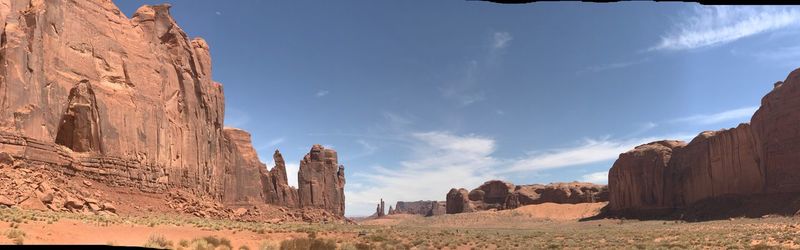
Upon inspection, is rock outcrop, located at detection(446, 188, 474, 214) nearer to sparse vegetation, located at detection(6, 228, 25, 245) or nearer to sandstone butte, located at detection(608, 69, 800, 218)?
sandstone butte, located at detection(608, 69, 800, 218)

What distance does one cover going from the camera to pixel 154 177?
43.1 metres

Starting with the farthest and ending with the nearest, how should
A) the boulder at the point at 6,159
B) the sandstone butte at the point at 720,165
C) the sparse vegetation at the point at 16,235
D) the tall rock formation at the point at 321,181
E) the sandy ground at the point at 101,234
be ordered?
1. the tall rock formation at the point at 321,181
2. the sandstone butte at the point at 720,165
3. the boulder at the point at 6,159
4. the sandy ground at the point at 101,234
5. the sparse vegetation at the point at 16,235

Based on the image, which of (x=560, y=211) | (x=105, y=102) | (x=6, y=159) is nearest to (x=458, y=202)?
(x=560, y=211)

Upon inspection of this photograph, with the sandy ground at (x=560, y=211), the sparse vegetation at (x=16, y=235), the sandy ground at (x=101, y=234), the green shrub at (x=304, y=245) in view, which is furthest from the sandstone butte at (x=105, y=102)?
the sandy ground at (x=560, y=211)

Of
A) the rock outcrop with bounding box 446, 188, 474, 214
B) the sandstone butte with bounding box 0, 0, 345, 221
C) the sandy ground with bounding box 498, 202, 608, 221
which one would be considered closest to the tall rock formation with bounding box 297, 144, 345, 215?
the rock outcrop with bounding box 446, 188, 474, 214

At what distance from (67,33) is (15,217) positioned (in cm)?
2103

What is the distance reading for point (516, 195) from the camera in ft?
382

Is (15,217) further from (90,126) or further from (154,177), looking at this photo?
(154,177)

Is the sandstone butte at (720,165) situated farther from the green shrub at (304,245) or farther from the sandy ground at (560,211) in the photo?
the green shrub at (304,245)

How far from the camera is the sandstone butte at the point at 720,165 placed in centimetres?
6141

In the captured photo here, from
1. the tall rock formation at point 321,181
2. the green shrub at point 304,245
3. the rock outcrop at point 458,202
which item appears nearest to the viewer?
the green shrub at point 304,245

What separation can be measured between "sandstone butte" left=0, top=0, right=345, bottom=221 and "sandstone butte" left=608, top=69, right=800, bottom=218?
6295 centimetres

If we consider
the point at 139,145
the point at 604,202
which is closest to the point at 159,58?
the point at 139,145

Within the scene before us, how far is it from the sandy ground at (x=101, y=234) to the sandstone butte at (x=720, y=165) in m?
60.7
